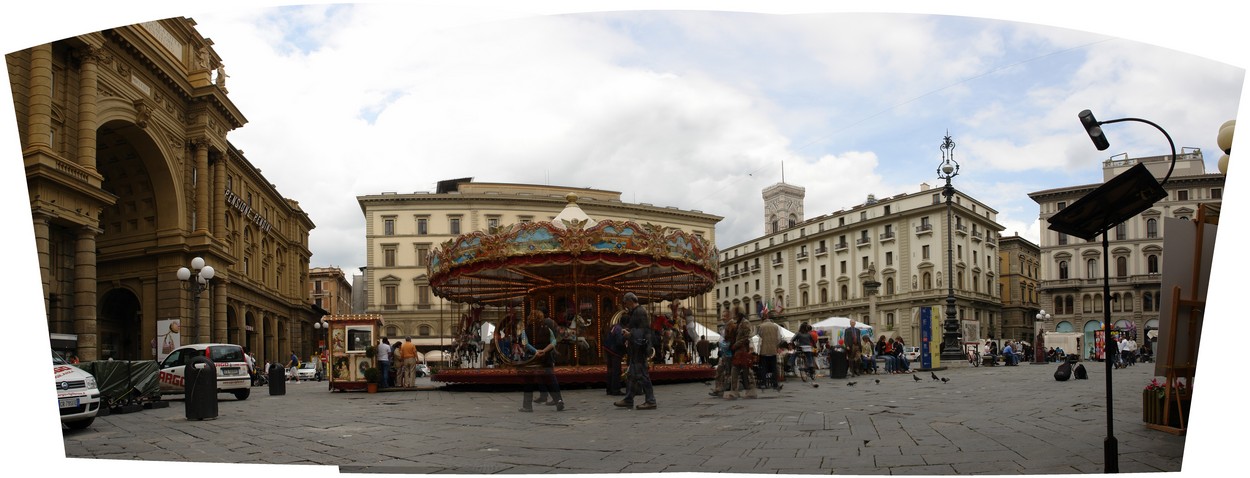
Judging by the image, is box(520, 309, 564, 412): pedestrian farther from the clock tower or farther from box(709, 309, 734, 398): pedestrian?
the clock tower

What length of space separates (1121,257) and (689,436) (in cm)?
1895

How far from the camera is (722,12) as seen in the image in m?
8.51

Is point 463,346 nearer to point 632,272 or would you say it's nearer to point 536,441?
point 632,272

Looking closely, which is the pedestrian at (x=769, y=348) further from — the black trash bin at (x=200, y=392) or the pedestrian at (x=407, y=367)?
the black trash bin at (x=200, y=392)

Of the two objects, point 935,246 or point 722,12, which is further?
point 935,246

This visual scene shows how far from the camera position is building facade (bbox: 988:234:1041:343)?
61188 millimetres

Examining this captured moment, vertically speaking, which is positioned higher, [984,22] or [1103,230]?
[984,22]

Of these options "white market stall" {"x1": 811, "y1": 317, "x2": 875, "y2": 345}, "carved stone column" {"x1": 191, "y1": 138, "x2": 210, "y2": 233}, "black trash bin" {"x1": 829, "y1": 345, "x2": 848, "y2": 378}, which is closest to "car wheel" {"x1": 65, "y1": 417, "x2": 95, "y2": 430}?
"black trash bin" {"x1": 829, "y1": 345, "x2": 848, "y2": 378}

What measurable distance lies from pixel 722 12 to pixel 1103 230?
12.7 ft

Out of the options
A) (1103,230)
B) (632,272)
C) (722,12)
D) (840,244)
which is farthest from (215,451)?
(840,244)

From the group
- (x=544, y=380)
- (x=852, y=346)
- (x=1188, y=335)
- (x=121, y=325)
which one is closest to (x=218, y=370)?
(x=544, y=380)

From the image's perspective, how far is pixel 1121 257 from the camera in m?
23.0

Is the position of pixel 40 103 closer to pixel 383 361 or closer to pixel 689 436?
pixel 383 361

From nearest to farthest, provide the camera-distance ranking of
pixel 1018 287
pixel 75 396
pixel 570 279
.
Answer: pixel 75 396
pixel 570 279
pixel 1018 287
